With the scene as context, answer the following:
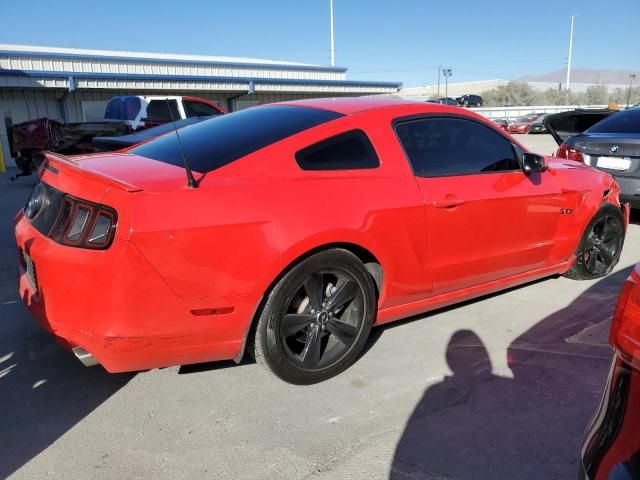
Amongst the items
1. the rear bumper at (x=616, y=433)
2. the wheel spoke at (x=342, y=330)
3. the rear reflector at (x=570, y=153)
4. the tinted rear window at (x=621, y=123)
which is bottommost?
the wheel spoke at (x=342, y=330)

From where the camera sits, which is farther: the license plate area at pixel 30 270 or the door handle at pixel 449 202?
the door handle at pixel 449 202

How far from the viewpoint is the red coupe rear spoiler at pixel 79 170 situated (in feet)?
8.20

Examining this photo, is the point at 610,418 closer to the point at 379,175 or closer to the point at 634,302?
the point at 634,302

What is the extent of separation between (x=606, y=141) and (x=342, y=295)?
16.1 feet

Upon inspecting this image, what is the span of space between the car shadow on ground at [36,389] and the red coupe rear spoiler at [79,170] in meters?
1.17

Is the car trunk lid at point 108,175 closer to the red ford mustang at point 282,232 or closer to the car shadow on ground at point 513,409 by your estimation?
the red ford mustang at point 282,232

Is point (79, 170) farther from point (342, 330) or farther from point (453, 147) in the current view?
point (453, 147)

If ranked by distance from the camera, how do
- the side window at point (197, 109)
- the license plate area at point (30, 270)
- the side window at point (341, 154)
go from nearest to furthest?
1. the license plate area at point (30, 270)
2. the side window at point (341, 154)
3. the side window at point (197, 109)

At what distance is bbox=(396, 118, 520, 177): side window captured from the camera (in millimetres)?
3424

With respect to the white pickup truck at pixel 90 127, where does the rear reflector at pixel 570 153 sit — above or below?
below

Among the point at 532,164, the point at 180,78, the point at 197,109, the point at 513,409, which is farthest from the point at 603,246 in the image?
the point at 180,78

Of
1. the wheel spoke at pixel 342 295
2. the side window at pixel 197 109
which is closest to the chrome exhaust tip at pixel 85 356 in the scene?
the wheel spoke at pixel 342 295

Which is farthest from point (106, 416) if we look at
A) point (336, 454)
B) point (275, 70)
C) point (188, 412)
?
point (275, 70)

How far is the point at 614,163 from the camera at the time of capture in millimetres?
6320
